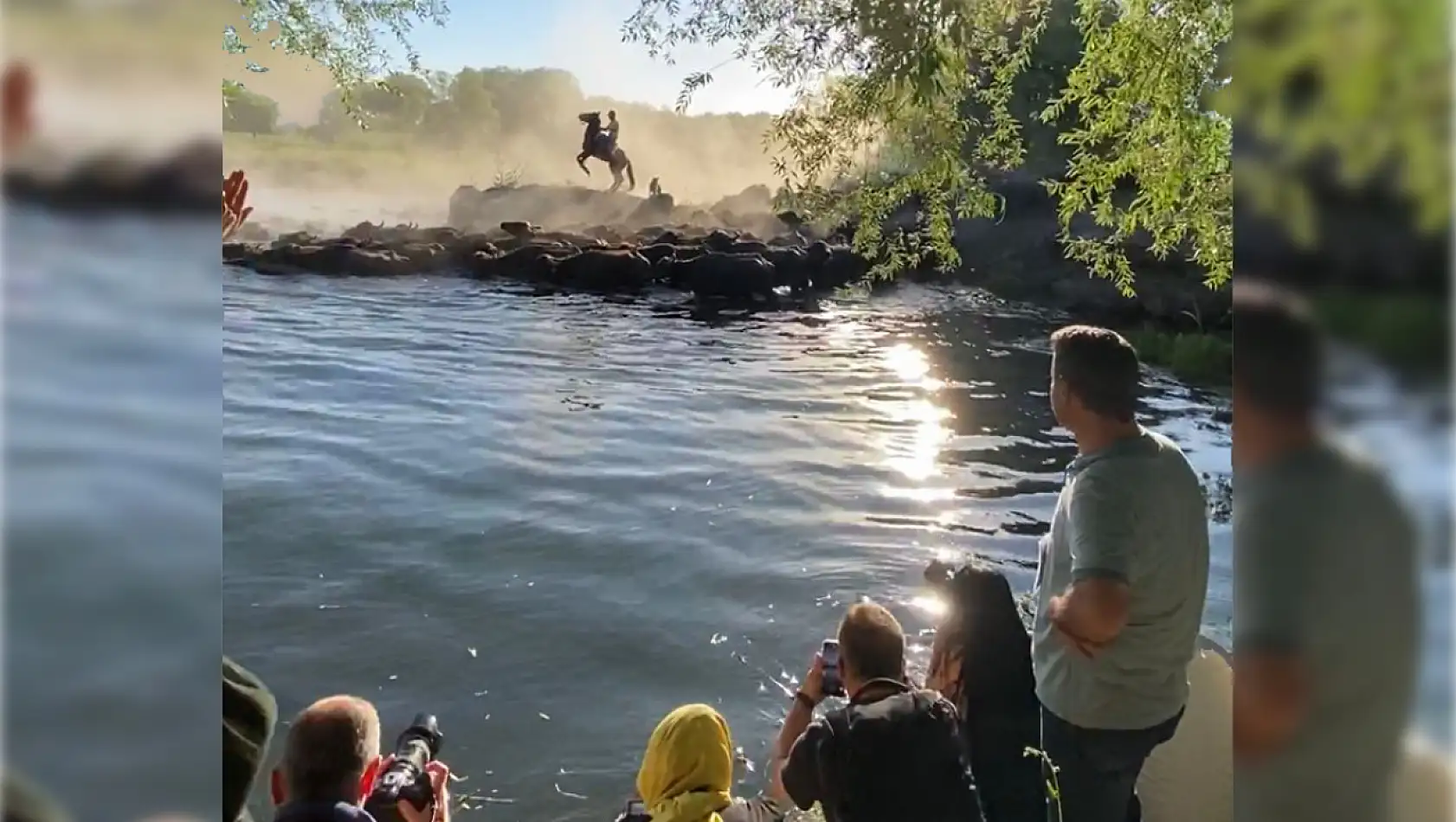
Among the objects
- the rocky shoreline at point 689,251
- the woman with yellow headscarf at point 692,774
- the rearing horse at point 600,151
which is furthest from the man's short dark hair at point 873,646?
the rearing horse at point 600,151

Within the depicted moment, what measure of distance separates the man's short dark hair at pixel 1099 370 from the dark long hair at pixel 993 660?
422 millimetres

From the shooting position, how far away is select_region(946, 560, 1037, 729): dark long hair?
2.01 meters

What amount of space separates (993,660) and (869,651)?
299 millimetres

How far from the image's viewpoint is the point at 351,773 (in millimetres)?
1692

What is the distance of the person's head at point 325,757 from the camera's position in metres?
1.67

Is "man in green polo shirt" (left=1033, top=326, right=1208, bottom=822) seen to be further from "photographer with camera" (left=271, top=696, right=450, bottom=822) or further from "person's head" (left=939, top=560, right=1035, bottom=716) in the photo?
"photographer with camera" (left=271, top=696, right=450, bottom=822)

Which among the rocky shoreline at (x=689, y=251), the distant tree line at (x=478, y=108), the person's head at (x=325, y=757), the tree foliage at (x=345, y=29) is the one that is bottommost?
the person's head at (x=325, y=757)
